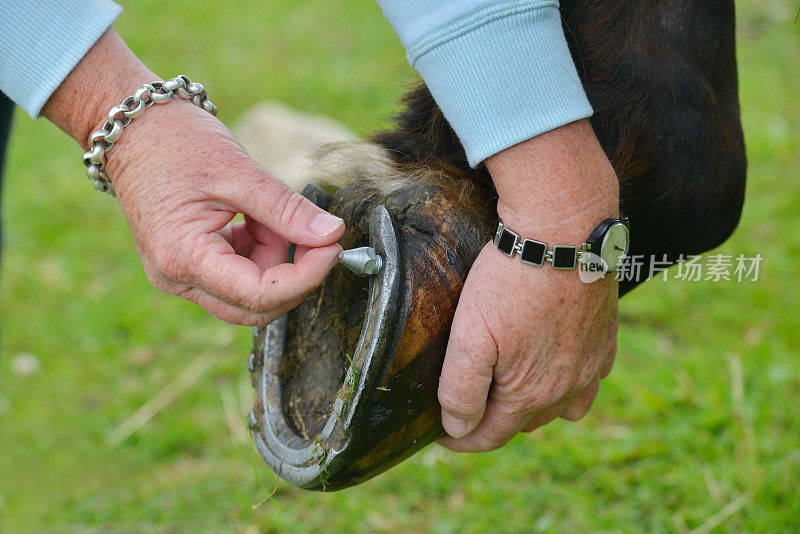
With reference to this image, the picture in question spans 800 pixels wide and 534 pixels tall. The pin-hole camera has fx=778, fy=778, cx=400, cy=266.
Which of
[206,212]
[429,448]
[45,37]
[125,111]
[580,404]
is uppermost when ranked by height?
[45,37]

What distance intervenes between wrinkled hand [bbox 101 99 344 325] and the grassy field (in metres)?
0.42

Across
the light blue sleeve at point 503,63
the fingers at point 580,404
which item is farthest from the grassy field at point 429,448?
the fingers at point 580,404

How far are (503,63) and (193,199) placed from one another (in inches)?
17.9

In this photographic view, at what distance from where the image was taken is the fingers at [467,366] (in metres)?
1.10

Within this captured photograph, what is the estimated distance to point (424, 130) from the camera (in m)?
1.30

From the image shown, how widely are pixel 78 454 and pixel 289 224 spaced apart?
182 cm

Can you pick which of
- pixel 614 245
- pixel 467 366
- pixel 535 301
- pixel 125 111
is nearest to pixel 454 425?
pixel 467 366

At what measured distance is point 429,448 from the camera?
226cm

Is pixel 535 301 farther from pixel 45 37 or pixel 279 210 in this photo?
pixel 45 37

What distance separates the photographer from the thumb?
1062mm

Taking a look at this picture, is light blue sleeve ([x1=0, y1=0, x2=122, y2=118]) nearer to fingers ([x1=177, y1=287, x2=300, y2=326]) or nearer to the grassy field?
fingers ([x1=177, y1=287, x2=300, y2=326])

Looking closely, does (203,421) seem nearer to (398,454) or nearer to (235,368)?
(235,368)

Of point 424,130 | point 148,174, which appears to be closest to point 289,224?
point 148,174

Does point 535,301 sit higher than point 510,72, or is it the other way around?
point 510,72
